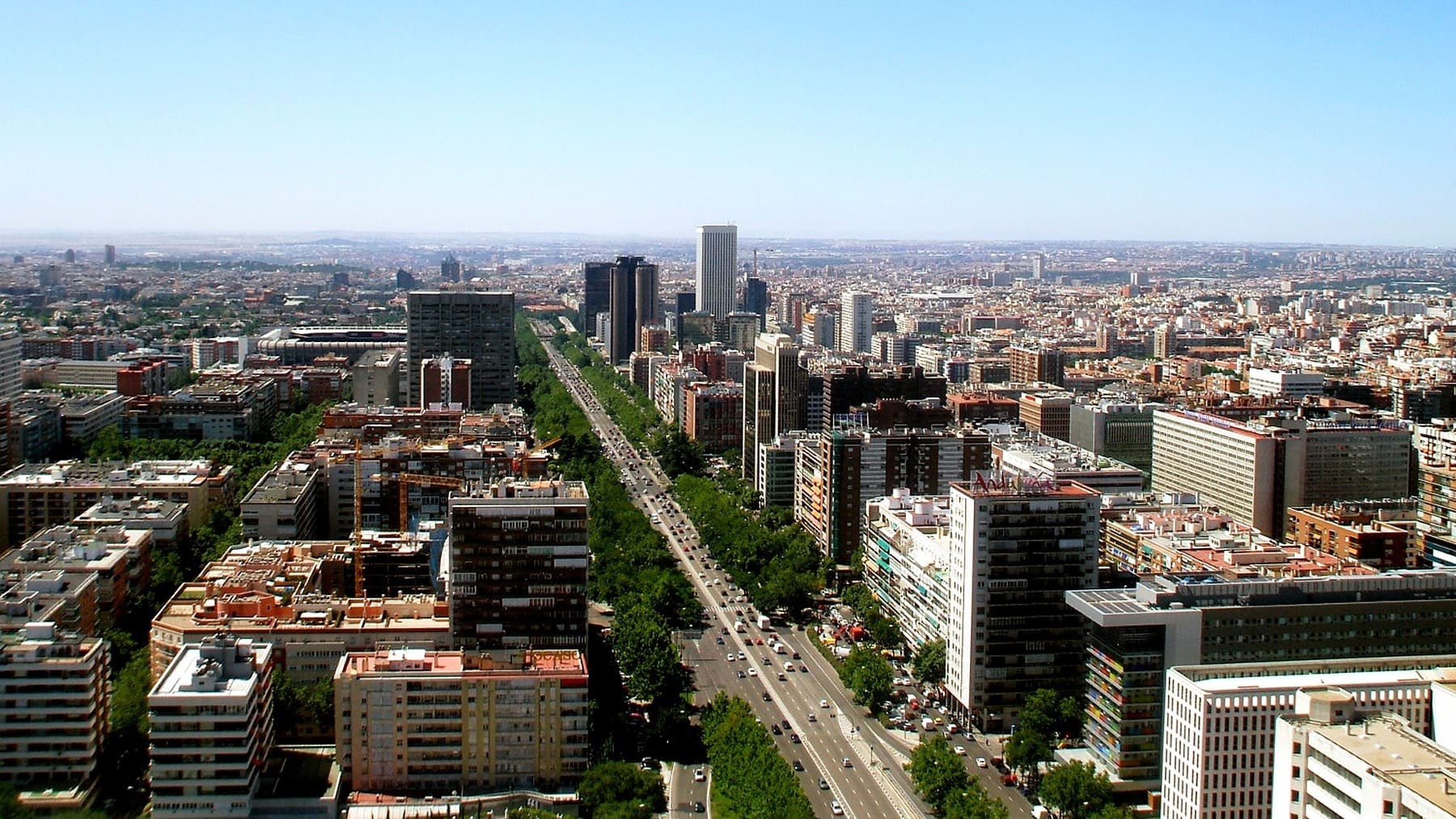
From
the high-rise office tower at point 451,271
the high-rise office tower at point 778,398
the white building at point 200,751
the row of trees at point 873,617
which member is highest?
the high-rise office tower at point 451,271

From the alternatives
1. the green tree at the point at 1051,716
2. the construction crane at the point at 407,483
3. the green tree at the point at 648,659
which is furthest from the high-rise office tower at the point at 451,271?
the green tree at the point at 1051,716

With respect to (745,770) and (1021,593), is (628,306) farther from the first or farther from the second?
(745,770)

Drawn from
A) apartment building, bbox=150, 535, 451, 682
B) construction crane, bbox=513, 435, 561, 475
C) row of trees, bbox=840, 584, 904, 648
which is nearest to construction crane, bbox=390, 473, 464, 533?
construction crane, bbox=513, 435, 561, 475

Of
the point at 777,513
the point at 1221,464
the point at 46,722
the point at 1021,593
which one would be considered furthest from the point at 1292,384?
the point at 46,722

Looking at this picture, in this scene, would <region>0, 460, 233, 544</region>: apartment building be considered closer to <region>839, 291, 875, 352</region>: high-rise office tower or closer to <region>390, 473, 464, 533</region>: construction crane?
<region>390, 473, 464, 533</region>: construction crane

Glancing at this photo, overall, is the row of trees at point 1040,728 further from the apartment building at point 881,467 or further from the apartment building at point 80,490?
the apartment building at point 80,490

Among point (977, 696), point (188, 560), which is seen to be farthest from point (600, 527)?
point (977, 696)
